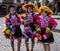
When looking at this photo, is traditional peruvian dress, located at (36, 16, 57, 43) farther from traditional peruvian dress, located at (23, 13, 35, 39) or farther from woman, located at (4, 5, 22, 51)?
woman, located at (4, 5, 22, 51)

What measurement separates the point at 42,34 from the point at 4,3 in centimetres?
5307

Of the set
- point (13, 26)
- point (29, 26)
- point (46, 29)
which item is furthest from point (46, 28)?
point (13, 26)

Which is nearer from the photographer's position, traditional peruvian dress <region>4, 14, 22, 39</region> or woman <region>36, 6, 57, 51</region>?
woman <region>36, 6, 57, 51</region>

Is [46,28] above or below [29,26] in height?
above

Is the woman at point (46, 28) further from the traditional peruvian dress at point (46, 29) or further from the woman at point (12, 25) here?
the woman at point (12, 25)

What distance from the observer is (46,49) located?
8.73 metres

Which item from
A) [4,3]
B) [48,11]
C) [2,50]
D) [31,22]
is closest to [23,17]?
[31,22]

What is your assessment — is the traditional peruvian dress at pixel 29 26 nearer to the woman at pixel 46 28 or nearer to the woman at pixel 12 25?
the woman at pixel 12 25

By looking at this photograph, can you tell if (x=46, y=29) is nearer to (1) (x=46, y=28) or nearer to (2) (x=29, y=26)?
(1) (x=46, y=28)

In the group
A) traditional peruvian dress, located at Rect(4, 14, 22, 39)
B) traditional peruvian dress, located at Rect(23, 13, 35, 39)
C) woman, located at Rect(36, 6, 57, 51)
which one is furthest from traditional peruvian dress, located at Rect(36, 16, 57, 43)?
traditional peruvian dress, located at Rect(4, 14, 22, 39)

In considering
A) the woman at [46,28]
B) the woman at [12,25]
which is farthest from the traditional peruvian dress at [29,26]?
the woman at [46,28]

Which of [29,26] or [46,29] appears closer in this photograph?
[46,29]

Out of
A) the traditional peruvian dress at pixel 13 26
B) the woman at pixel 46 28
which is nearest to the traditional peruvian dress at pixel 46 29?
the woman at pixel 46 28

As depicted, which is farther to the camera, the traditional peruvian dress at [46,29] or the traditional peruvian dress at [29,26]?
the traditional peruvian dress at [29,26]
